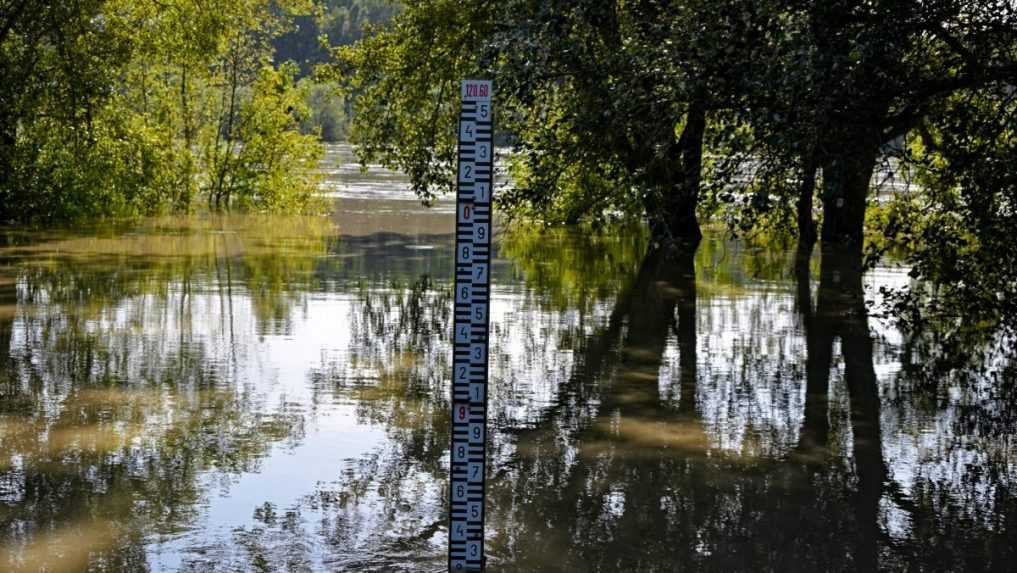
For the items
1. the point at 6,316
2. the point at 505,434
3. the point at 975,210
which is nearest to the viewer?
the point at 505,434

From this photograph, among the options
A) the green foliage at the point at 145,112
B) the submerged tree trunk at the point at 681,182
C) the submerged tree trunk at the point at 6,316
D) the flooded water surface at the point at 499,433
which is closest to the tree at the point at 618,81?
the submerged tree trunk at the point at 681,182

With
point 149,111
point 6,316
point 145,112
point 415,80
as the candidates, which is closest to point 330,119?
point 149,111

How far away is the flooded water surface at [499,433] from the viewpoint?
696 cm

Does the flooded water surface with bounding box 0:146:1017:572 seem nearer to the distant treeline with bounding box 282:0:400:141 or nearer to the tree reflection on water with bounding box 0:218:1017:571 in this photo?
the tree reflection on water with bounding box 0:218:1017:571

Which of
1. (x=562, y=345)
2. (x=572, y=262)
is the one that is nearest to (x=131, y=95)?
(x=572, y=262)

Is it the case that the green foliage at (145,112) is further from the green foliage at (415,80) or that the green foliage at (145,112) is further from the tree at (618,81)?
the tree at (618,81)

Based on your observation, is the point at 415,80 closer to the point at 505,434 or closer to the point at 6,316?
the point at 6,316

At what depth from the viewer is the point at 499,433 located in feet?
31.1

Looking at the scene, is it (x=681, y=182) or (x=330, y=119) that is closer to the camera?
(x=681, y=182)

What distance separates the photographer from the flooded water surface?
6957mm

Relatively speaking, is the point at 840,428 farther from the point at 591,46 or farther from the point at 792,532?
the point at 591,46

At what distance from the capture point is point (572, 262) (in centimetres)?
2338

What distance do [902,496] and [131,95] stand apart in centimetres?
3428

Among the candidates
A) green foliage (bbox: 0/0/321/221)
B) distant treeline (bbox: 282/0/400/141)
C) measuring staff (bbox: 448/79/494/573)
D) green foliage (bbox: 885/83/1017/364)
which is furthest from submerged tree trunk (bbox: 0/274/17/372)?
distant treeline (bbox: 282/0/400/141)
